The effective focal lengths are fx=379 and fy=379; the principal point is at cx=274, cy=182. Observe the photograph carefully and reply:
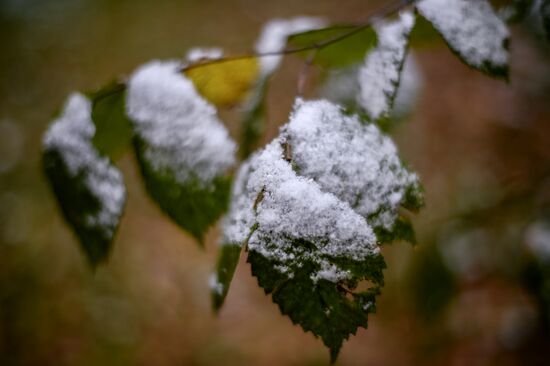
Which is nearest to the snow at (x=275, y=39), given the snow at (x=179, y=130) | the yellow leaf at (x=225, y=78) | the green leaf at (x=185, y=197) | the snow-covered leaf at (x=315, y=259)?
the yellow leaf at (x=225, y=78)

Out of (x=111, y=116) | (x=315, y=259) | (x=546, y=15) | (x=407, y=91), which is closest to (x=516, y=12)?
(x=546, y=15)

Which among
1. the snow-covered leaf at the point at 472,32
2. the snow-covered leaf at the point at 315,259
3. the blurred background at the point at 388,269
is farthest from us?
the blurred background at the point at 388,269

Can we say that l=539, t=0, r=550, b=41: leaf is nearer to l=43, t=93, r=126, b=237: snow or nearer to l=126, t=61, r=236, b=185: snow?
l=126, t=61, r=236, b=185: snow

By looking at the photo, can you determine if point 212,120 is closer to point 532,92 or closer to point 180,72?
point 180,72

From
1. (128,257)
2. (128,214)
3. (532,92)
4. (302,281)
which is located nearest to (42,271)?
(128,257)

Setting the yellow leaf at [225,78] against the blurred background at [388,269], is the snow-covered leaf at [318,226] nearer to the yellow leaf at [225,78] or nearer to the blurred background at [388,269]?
the yellow leaf at [225,78]

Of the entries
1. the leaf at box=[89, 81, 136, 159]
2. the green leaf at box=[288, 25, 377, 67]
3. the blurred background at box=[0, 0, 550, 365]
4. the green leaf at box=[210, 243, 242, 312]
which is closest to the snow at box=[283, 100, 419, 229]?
the green leaf at box=[210, 243, 242, 312]
